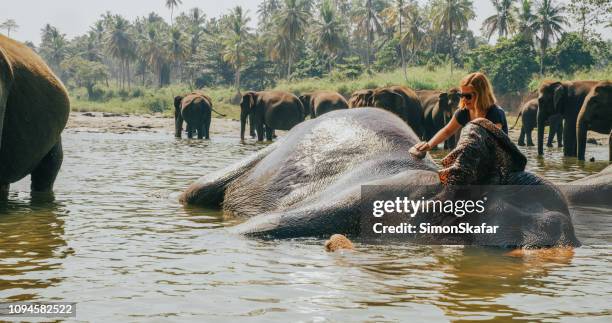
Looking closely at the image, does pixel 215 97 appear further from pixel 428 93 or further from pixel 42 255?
pixel 42 255

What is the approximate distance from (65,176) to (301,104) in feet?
61.4

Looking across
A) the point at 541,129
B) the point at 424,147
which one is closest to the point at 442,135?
the point at 424,147

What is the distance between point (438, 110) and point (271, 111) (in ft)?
24.8

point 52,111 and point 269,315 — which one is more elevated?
point 52,111

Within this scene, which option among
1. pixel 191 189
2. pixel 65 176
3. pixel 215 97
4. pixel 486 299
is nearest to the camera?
pixel 486 299

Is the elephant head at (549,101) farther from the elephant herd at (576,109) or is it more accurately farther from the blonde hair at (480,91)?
the blonde hair at (480,91)

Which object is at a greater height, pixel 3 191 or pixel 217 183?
pixel 217 183

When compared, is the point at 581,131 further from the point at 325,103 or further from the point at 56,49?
the point at 56,49

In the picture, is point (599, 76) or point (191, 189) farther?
point (599, 76)

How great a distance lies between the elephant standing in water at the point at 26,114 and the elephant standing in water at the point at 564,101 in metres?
14.5

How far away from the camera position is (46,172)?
33.7 ft

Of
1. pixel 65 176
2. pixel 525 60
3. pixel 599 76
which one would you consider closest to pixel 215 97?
pixel 525 60

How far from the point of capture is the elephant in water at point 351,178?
5.65 meters

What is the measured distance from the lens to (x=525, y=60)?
5303cm
